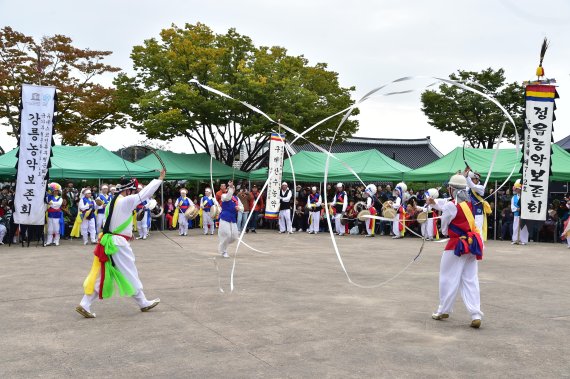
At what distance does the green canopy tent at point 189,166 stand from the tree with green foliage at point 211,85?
1.33 metres

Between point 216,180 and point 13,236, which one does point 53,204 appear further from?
point 216,180

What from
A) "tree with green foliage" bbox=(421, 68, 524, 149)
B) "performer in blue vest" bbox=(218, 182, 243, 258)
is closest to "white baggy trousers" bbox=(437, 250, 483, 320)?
"performer in blue vest" bbox=(218, 182, 243, 258)

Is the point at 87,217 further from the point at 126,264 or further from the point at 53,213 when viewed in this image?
the point at 126,264

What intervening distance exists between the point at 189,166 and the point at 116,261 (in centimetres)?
1602

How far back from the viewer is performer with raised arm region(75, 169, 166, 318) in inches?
277

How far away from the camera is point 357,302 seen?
796 centimetres

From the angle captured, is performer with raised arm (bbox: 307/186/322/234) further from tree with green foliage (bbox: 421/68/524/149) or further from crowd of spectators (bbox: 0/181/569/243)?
tree with green foliage (bbox: 421/68/524/149)

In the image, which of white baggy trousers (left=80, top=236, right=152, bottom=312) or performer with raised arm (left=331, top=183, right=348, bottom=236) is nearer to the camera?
white baggy trousers (left=80, top=236, right=152, bottom=312)

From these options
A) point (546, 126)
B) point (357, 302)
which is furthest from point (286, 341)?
point (546, 126)

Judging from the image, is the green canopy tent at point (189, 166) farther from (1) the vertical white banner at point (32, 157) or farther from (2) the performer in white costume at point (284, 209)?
(1) the vertical white banner at point (32, 157)

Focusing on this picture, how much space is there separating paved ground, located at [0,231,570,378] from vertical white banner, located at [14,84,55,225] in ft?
12.3

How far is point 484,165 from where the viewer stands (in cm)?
1980

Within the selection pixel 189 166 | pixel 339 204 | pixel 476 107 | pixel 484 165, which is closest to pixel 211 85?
pixel 189 166

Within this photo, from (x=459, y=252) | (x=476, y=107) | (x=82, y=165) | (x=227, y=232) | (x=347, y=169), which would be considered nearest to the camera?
(x=459, y=252)
